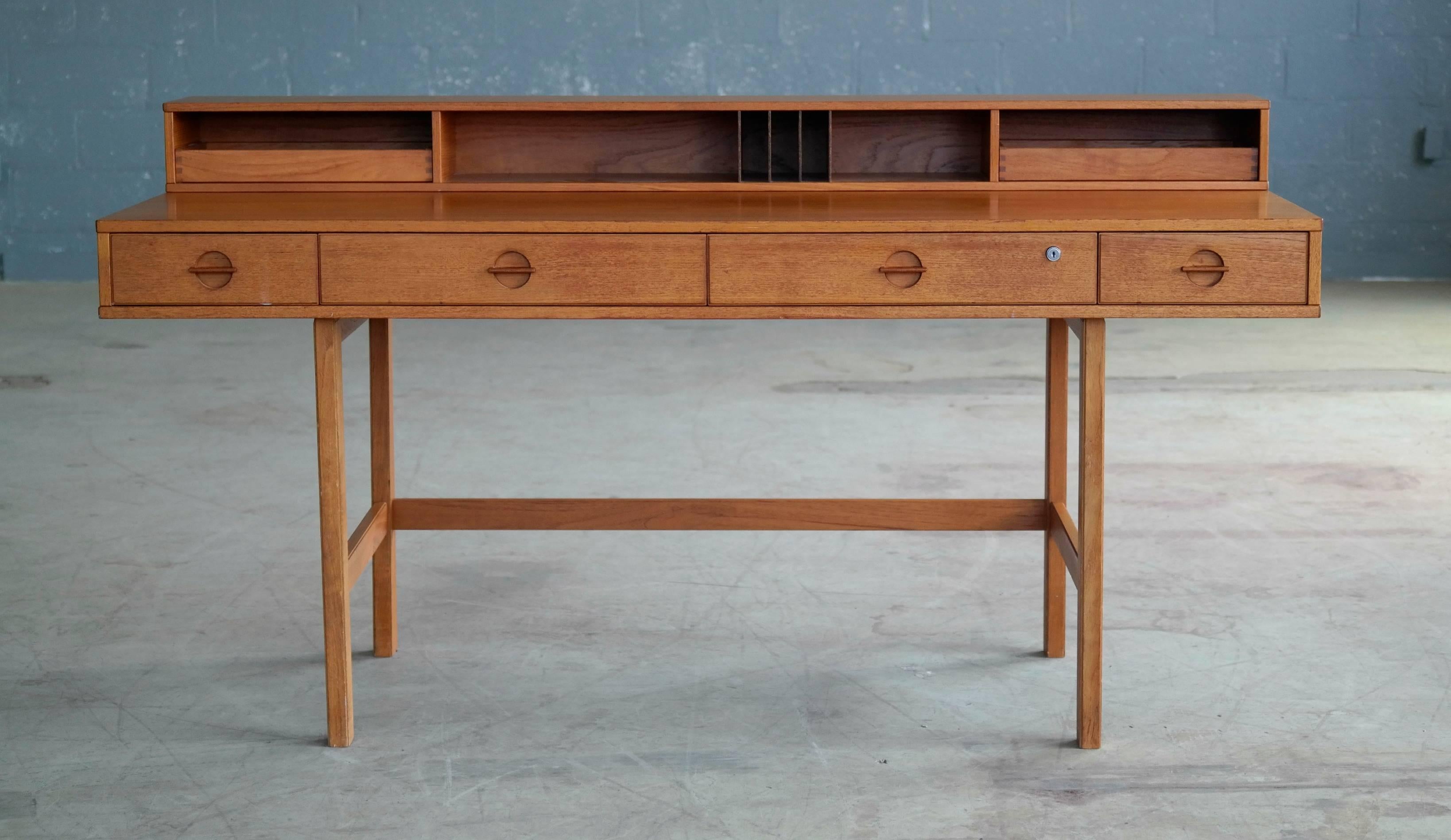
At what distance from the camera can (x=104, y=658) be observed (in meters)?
2.85

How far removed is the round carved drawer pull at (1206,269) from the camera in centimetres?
221

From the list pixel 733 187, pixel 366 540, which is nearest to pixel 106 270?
pixel 366 540

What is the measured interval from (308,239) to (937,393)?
3.04 metres

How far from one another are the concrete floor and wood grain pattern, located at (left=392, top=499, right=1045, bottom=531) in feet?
0.81

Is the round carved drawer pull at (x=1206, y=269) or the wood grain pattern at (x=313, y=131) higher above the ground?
the wood grain pattern at (x=313, y=131)

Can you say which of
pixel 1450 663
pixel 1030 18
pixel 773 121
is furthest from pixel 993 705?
pixel 1030 18

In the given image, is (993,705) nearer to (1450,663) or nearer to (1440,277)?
(1450,663)

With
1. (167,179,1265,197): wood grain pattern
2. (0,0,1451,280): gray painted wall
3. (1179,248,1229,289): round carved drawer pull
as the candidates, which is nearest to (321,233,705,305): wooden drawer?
(167,179,1265,197): wood grain pattern

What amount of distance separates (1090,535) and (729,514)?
26.7 inches

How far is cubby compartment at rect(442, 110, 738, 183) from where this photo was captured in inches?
111

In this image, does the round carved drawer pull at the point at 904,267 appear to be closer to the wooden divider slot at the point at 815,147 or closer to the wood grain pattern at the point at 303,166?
the wooden divider slot at the point at 815,147

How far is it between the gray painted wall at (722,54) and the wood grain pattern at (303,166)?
4.34 metres

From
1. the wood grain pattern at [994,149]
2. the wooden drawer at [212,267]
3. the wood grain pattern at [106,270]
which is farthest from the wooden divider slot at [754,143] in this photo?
the wood grain pattern at [106,270]

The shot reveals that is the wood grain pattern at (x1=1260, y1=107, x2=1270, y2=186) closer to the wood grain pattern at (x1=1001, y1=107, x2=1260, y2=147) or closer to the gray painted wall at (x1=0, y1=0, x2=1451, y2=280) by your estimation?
the wood grain pattern at (x1=1001, y1=107, x2=1260, y2=147)
